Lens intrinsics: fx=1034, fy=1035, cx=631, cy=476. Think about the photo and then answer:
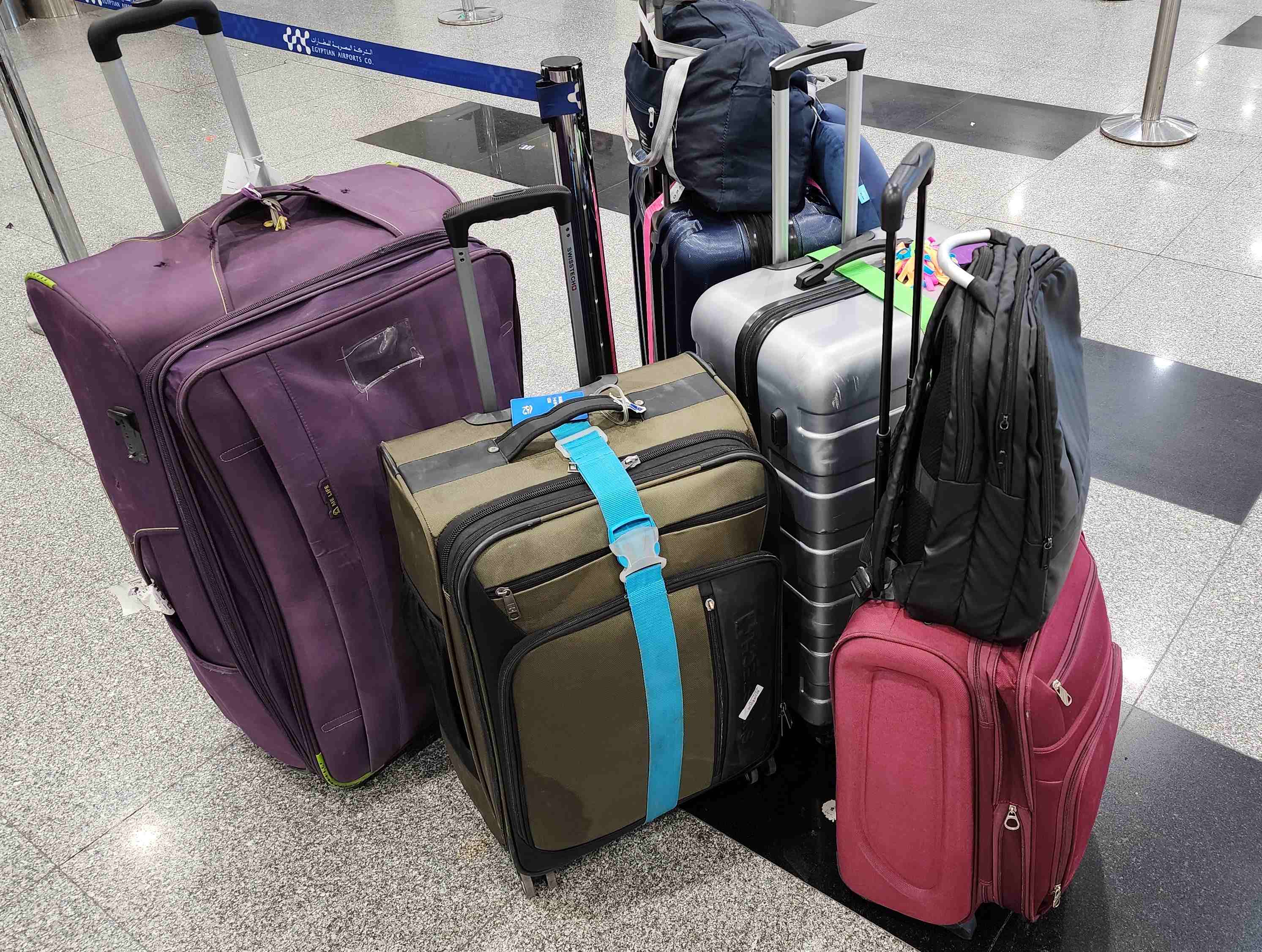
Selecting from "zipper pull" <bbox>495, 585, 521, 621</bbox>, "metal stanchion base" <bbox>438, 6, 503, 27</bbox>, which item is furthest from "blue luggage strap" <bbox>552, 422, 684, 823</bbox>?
"metal stanchion base" <bbox>438, 6, 503, 27</bbox>

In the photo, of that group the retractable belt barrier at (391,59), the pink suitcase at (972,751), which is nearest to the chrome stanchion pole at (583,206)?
the pink suitcase at (972,751)

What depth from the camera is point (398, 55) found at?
3484 mm

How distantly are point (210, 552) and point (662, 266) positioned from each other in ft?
2.74

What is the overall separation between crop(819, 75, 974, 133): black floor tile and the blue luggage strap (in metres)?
3.06

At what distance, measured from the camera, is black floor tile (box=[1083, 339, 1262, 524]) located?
2.10 metres

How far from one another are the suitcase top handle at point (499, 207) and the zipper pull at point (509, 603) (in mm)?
428

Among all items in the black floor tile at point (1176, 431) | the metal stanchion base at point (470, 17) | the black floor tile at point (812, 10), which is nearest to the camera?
the black floor tile at point (1176, 431)

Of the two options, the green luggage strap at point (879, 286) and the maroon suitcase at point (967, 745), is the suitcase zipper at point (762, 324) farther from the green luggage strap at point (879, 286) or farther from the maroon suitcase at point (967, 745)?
the maroon suitcase at point (967, 745)

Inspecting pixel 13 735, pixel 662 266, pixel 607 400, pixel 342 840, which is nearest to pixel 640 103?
pixel 662 266

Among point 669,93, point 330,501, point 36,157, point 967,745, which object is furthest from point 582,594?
point 36,157

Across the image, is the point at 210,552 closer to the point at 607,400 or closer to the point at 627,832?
the point at 607,400

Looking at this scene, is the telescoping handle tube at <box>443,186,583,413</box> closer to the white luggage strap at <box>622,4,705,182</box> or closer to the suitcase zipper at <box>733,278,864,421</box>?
the suitcase zipper at <box>733,278,864,421</box>

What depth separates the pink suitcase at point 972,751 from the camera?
121 cm

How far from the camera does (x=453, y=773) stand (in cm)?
169
